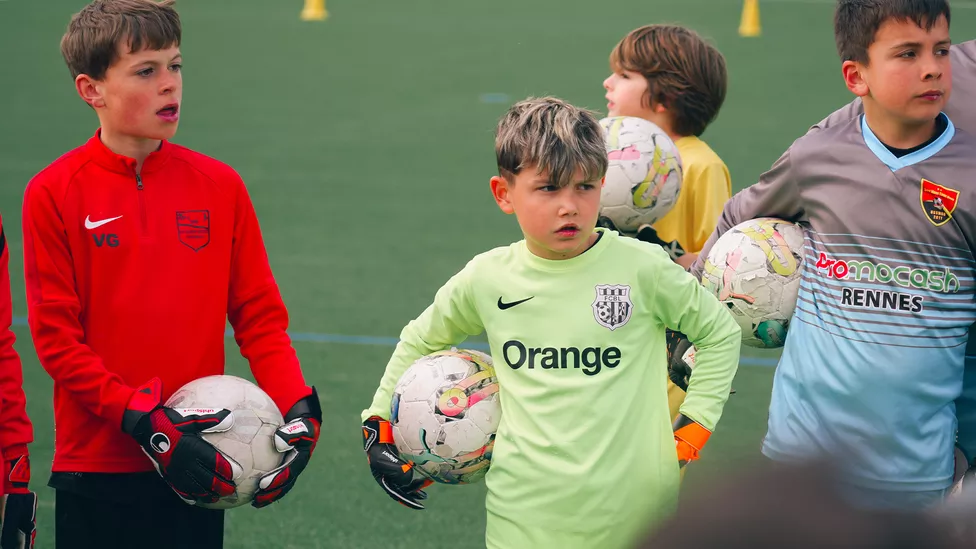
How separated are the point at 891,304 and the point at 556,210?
942 millimetres

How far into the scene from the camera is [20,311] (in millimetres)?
7938

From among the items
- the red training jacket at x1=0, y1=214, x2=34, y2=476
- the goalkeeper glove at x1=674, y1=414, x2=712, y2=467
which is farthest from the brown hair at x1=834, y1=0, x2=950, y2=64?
the red training jacket at x1=0, y1=214, x2=34, y2=476

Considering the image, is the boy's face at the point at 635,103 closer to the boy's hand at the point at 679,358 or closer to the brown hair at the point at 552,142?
the boy's hand at the point at 679,358

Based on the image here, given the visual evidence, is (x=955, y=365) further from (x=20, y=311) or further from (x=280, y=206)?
(x=280, y=206)

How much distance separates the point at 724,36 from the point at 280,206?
8864 mm

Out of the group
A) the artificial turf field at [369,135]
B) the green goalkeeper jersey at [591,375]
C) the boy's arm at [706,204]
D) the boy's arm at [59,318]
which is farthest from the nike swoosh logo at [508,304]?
the artificial turf field at [369,135]

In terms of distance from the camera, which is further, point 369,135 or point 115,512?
point 369,135

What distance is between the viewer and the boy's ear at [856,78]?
3.43 meters

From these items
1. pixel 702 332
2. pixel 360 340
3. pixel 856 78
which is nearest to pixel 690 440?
pixel 702 332

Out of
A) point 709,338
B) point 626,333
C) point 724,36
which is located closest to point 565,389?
point 626,333

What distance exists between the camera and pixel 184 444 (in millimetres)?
3322

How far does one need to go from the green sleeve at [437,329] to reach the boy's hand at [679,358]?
2.22 ft

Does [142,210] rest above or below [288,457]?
above

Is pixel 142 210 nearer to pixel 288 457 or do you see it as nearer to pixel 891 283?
pixel 288 457
